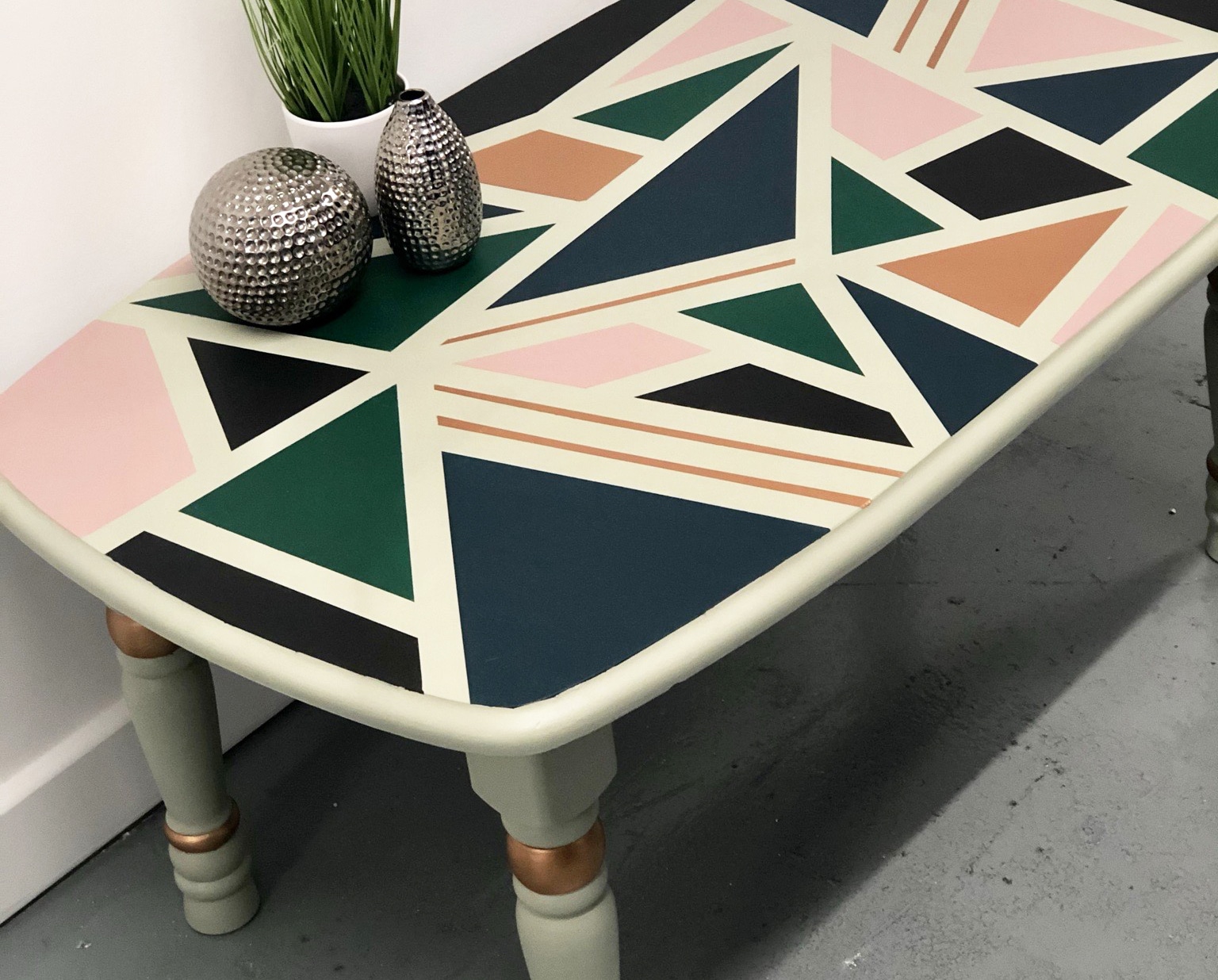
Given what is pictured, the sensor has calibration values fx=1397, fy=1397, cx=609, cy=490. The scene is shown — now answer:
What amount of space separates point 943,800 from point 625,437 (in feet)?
1.95

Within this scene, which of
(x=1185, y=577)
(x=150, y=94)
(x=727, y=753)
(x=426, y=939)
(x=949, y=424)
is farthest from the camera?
(x=1185, y=577)

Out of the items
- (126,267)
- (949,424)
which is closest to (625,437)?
(949,424)

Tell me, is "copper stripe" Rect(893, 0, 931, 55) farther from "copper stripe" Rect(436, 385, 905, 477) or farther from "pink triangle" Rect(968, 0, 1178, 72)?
"copper stripe" Rect(436, 385, 905, 477)

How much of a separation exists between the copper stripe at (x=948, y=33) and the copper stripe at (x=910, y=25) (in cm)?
3

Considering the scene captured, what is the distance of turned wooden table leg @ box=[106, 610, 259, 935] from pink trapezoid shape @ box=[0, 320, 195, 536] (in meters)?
0.15

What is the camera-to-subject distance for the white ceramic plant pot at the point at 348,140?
104cm

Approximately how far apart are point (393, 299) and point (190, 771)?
0.41m

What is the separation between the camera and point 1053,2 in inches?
50.4

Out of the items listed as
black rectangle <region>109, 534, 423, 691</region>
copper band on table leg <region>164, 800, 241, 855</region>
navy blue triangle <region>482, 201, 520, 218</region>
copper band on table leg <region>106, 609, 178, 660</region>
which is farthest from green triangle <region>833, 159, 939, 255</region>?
copper band on table leg <region>164, 800, 241, 855</region>

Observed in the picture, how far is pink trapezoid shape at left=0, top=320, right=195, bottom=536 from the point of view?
865mm

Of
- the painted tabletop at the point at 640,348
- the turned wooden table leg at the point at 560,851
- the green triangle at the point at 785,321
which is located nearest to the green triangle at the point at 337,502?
the painted tabletop at the point at 640,348

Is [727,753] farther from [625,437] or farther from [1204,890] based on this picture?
[625,437]

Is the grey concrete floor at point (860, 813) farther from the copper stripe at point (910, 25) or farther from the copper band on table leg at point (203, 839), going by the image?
the copper stripe at point (910, 25)

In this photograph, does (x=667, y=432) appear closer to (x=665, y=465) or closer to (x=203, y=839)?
(x=665, y=465)
